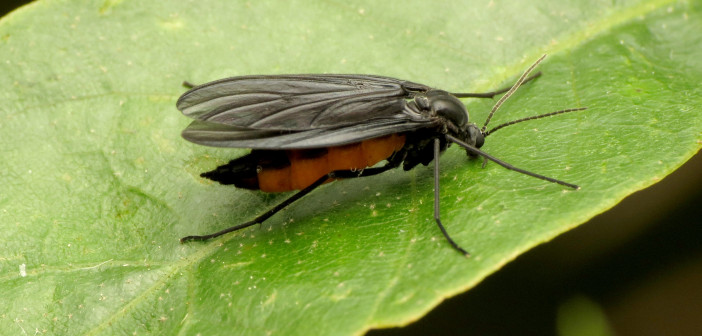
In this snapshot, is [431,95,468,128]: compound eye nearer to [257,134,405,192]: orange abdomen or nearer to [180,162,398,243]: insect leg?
[257,134,405,192]: orange abdomen

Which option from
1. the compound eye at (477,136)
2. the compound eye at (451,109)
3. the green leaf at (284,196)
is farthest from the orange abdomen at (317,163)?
the compound eye at (477,136)

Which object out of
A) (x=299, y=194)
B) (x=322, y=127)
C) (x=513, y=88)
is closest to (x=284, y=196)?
(x=299, y=194)

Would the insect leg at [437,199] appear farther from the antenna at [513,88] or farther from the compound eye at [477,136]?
the antenna at [513,88]

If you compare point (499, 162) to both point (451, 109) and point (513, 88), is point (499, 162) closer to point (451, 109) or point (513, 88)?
point (451, 109)

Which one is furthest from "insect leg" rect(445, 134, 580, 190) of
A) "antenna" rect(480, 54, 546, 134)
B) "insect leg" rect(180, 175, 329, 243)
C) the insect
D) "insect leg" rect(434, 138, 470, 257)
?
"insect leg" rect(180, 175, 329, 243)

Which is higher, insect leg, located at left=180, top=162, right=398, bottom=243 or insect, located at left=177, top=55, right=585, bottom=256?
insect, located at left=177, top=55, right=585, bottom=256

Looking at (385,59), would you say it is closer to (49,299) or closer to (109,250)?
(109,250)
